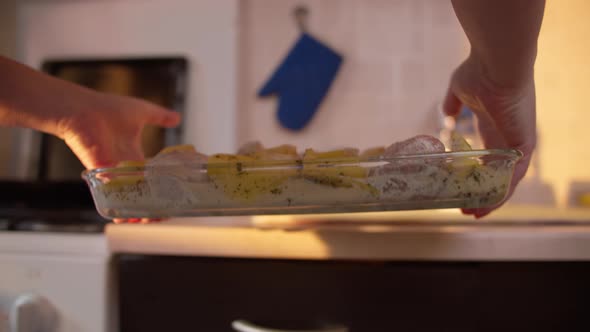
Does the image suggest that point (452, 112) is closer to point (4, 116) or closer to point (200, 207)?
point (200, 207)

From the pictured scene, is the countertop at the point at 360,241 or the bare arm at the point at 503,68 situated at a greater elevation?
the bare arm at the point at 503,68

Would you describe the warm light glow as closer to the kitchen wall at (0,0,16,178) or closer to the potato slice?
the potato slice

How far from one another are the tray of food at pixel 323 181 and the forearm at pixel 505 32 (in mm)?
84

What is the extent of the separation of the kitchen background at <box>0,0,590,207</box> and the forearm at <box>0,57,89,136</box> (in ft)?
1.89

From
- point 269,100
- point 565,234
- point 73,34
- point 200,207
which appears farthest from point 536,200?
point 73,34

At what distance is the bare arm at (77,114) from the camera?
451mm

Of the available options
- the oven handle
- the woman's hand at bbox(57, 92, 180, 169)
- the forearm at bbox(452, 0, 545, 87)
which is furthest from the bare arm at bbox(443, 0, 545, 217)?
the woman's hand at bbox(57, 92, 180, 169)

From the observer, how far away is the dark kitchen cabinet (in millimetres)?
494

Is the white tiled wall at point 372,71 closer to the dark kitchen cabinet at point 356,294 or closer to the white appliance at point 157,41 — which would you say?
the white appliance at point 157,41

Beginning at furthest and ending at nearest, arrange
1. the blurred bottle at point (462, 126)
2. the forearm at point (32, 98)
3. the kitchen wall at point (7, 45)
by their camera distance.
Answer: the kitchen wall at point (7, 45) → the blurred bottle at point (462, 126) → the forearm at point (32, 98)

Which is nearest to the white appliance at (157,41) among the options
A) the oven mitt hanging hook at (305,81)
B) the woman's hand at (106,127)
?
the oven mitt hanging hook at (305,81)

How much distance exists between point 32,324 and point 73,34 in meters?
0.88

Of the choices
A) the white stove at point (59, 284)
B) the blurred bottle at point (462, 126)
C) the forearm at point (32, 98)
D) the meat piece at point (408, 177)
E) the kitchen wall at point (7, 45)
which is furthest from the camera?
the kitchen wall at point (7, 45)

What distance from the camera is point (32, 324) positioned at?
1.74 ft
